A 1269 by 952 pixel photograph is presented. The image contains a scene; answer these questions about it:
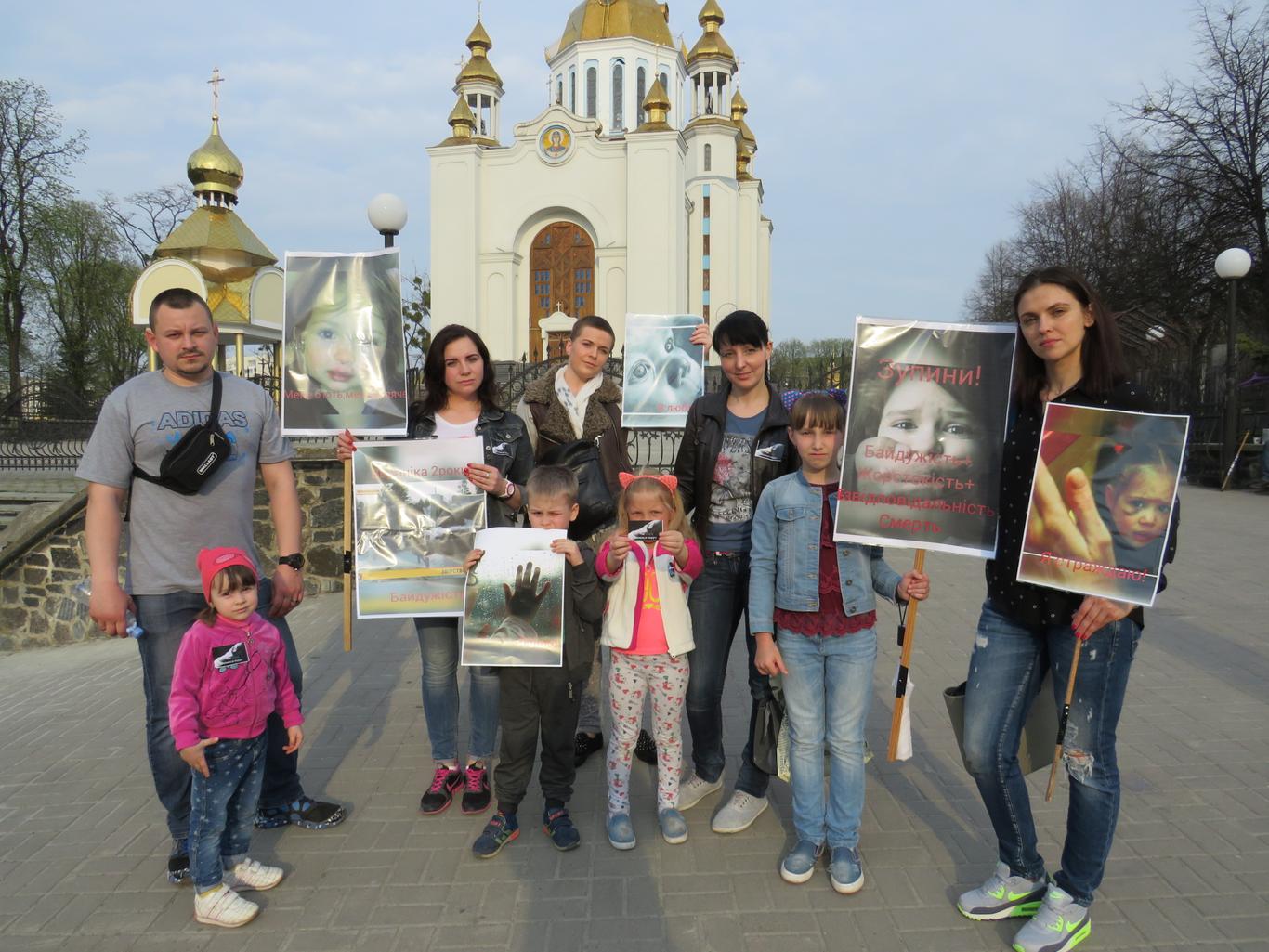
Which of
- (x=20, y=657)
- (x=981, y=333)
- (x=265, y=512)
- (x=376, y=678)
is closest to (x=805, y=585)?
(x=981, y=333)

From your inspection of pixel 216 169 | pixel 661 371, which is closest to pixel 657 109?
pixel 216 169

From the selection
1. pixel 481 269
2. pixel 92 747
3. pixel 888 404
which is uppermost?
pixel 481 269

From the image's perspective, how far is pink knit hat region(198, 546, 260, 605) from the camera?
3.12 m

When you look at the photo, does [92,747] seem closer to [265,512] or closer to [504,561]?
[504,561]

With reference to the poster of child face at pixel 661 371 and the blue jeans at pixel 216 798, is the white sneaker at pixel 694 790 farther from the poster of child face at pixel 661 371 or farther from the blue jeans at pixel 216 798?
→ the poster of child face at pixel 661 371

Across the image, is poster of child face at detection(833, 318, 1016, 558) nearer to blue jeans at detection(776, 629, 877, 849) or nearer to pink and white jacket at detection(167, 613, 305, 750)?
blue jeans at detection(776, 629, 877, 849)

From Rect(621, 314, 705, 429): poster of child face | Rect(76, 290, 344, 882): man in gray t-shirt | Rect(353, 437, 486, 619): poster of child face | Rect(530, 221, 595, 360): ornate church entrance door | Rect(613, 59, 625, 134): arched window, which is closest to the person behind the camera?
Rect(76, 290, 344, 882): man in gray t-shirt

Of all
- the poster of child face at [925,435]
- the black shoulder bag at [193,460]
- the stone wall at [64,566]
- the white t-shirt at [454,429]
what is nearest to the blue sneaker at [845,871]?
the poster of child face at [925,435]

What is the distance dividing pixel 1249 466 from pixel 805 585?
1753cm

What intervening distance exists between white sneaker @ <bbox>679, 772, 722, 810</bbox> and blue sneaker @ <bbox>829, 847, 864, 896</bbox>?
802 mm

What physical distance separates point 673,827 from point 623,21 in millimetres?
47293

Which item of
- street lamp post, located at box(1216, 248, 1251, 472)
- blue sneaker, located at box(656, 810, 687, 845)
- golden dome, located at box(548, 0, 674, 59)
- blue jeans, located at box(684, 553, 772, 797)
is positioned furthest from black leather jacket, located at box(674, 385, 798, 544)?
golden dome, located at box(548, 0, 674, 59)

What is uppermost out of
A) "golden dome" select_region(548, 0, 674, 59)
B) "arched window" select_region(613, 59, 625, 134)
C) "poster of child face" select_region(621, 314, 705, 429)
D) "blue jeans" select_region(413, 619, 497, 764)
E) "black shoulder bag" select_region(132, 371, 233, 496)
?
"golden dome" select_region(548, 0, 674, 59)

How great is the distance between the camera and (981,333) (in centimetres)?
312
